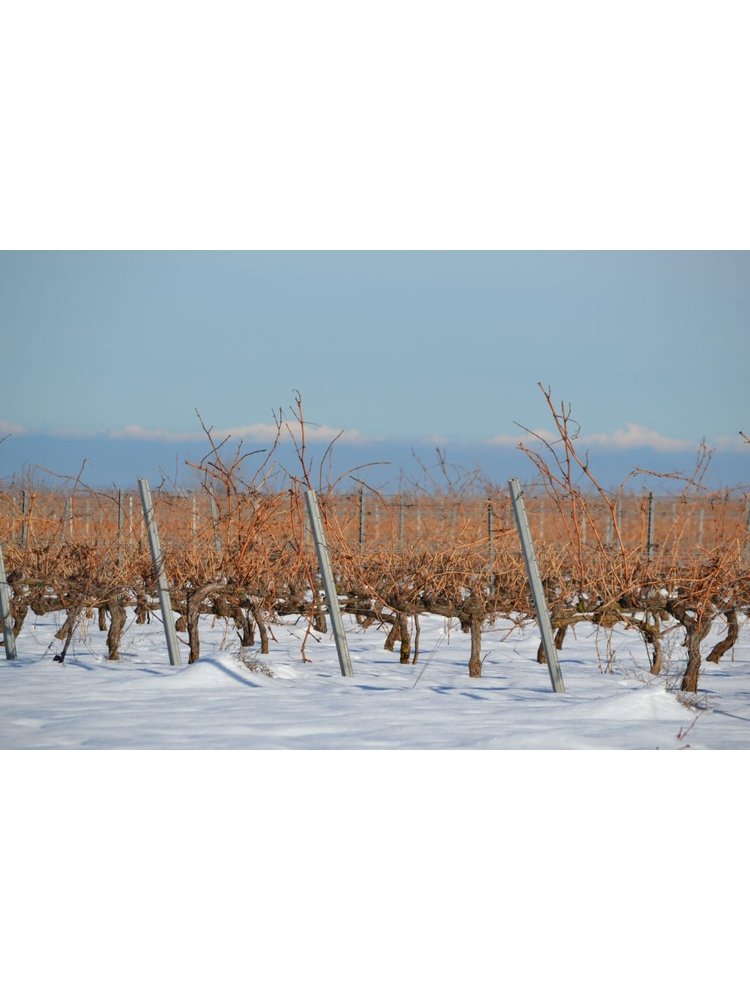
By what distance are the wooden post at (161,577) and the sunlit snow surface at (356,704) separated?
5.2 inches

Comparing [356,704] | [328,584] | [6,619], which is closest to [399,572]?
[328,584]

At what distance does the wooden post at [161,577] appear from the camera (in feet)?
19.0

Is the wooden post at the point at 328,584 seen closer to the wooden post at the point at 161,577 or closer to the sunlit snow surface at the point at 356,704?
the sunlit snow surface at the point at 356,704

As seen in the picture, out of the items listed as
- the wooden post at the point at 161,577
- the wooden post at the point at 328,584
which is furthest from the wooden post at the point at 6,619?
the wooden post at the point at 328,584

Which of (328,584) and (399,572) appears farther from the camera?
(399,572)

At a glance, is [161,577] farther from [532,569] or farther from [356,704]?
[532,569]

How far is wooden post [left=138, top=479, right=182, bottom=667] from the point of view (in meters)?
5.79

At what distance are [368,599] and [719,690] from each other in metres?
2.54

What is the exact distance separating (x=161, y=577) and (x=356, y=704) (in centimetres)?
157

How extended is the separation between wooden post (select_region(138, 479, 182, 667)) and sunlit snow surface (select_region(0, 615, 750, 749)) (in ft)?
0.43

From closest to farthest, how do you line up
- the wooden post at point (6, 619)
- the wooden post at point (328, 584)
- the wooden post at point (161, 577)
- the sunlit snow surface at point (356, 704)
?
the sunlit snow surface at point (356, 704) → the wooden post at point (328, 584) → the wooden post at point (161, 577) → the wooden post at point (6, 619)

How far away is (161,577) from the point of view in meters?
5.84

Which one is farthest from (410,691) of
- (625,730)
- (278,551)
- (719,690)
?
(278,551)

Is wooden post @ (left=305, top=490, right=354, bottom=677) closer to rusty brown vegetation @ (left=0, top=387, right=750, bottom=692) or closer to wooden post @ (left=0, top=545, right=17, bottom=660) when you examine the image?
rusty brown vegetation @ (left=0, top=387, right=750, bottom=692)
